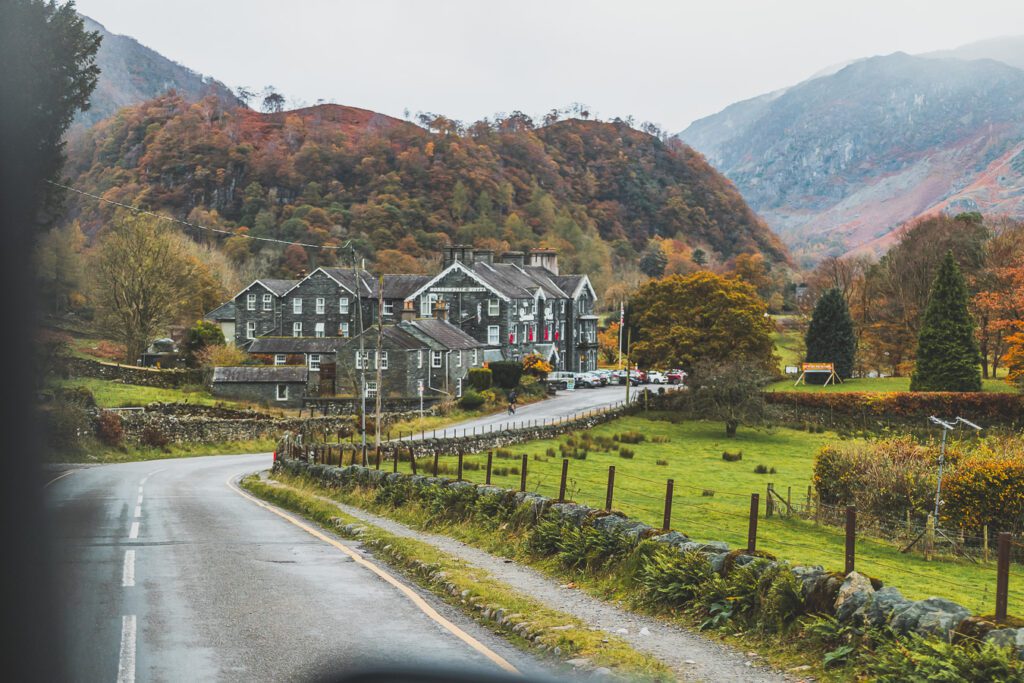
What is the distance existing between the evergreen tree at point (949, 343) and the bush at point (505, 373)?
1183 inches

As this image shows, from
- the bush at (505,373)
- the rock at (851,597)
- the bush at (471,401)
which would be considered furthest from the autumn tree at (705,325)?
the rock at (851,597)

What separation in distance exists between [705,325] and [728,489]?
34.2 metres

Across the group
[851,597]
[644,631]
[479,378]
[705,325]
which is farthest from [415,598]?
[479,378]

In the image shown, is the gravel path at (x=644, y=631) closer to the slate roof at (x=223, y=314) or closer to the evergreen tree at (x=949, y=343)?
the evergreen tree at (x=949, y=343)

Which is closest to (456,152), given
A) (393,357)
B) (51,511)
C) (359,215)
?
(359,215)

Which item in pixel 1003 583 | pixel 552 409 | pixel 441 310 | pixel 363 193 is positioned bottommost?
pixel 552 409

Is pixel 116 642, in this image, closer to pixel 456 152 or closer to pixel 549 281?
pixel 549 281

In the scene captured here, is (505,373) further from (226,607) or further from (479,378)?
(226,607)

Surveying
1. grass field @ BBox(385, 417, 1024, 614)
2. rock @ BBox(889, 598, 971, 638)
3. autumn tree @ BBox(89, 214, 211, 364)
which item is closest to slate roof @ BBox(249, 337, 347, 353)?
autumn tree @ BBox(89, 214, 211, 364)

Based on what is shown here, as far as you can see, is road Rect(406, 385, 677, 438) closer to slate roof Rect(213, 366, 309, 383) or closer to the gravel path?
slate roof Rect(213, 366, 309, 383)

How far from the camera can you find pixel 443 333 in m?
74.9

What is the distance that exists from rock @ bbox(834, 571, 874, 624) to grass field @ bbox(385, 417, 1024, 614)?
23.4 feet

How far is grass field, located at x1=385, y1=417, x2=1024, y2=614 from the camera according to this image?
21500 mm

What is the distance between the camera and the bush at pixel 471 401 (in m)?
68.6
